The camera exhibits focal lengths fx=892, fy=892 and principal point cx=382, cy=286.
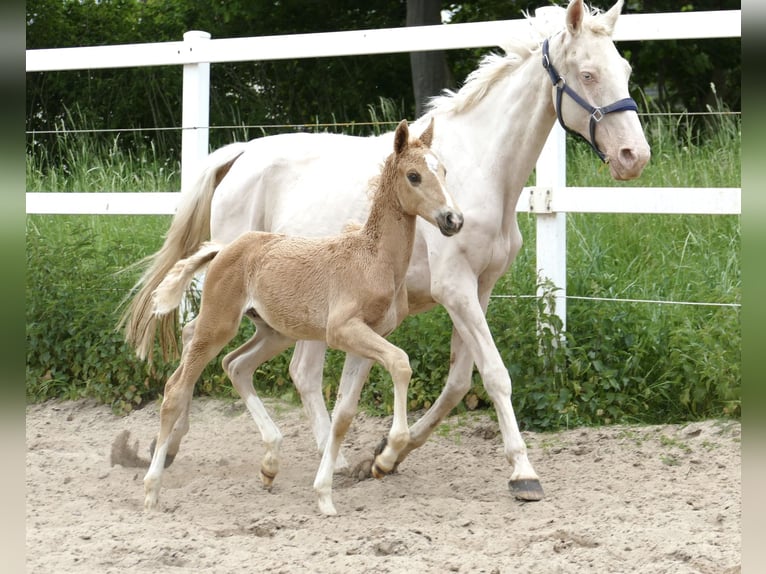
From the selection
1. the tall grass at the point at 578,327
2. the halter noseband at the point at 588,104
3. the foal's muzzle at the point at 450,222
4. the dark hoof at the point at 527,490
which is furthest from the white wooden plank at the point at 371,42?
the dark hoof at the point at 527,490

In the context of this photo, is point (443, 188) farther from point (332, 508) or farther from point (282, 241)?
point (332, 508)

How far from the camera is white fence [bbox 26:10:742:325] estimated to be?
4859 mm

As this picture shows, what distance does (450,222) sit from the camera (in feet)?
10.7

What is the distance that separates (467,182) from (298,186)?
1.07m

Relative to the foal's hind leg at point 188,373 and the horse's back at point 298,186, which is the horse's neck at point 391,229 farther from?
the horse's back at point 298,186

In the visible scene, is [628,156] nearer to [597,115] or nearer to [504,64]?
[597,115]

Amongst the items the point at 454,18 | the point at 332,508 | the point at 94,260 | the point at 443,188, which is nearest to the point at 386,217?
the point at 443,188

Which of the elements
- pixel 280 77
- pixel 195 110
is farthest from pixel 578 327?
pixel 280 77

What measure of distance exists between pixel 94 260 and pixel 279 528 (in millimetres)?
3777

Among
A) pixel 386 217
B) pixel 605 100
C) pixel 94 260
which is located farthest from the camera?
pixel 94 260

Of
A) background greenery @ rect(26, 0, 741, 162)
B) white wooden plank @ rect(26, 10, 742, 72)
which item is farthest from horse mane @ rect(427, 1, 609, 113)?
background greenery @ rect(26, 0, 741, 162)

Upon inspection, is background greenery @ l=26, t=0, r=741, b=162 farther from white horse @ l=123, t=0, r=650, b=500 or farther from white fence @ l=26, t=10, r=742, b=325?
white horse @ l=123, t=0, r=650, b=500

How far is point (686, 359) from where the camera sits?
5000mm

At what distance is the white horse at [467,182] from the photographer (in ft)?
12.7
